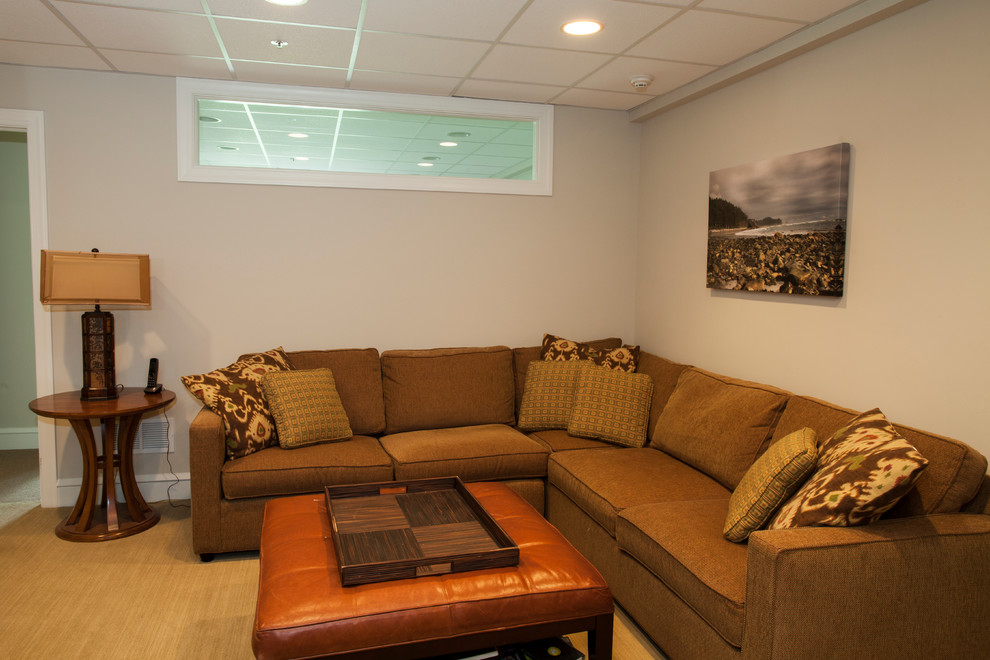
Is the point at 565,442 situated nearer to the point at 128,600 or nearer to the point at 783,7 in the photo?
the point at 128,600

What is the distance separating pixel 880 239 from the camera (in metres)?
2.72

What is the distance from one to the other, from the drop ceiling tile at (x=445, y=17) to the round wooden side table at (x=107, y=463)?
2105mm

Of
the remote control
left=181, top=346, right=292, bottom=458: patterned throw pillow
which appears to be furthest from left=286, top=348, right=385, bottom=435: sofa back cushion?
the remote control

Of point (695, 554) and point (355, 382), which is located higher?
point (355, 382)

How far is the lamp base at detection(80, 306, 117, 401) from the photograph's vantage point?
347cm

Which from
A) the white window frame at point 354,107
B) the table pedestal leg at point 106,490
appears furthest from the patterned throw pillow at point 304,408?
the white window frame at point 354,107

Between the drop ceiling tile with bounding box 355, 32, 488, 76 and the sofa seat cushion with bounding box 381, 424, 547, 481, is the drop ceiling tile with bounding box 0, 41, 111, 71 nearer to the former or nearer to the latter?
the drop ceiling tile with bounding box 355, 32, 488, 76

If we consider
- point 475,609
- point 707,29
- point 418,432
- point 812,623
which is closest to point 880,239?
point 707,29

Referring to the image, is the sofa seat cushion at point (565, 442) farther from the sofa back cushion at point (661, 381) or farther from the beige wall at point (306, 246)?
the beige wall at point (306, 246)

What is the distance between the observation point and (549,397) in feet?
12.8

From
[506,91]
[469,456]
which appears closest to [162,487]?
[469,456]

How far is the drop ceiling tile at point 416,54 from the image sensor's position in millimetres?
3096

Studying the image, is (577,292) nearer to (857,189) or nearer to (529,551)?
(857,189)

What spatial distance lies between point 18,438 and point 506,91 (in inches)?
163
